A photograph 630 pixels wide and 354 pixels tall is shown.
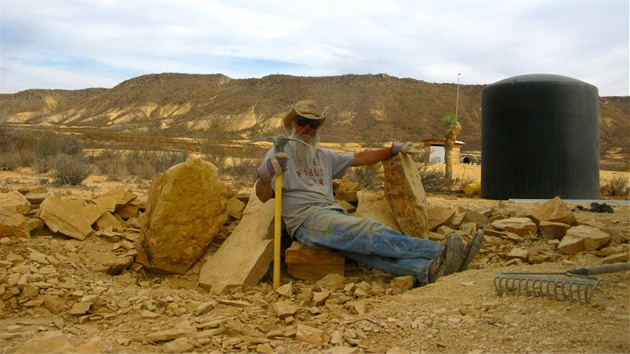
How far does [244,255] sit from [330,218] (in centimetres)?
73

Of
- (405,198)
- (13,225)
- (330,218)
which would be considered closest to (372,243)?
(330,218)

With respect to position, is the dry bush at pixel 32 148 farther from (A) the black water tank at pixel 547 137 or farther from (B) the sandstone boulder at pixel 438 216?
(B) the sandstone boulder at pixel 438 216

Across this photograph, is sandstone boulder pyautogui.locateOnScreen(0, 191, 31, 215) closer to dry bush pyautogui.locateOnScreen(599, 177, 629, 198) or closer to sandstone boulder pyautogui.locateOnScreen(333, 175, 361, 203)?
sandstone boulder pyautogui.locateOnScreen(333, 175, 361, 203)

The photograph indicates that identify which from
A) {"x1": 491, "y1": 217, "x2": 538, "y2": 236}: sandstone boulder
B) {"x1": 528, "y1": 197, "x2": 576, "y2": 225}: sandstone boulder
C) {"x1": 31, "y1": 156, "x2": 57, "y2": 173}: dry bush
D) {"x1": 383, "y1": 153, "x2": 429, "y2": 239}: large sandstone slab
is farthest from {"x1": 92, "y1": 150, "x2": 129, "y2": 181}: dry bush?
{"x1": 528, "y1": 197, "x2": 576, "y2": 225}: sandstone boulder

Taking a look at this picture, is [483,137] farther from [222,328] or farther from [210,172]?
[222,328]

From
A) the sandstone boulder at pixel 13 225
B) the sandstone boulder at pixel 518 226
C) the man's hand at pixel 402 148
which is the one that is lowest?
the sandstone boulder at pixel 518 226

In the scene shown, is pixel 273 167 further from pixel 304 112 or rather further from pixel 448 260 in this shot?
pixel 448 260

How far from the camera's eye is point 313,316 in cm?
339

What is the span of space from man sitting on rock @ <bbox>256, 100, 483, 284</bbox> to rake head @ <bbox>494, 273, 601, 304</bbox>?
1.87 feet

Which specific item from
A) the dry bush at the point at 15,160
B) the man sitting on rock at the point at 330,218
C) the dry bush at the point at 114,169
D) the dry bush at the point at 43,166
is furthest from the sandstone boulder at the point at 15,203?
the dry bush at the point at 15,160

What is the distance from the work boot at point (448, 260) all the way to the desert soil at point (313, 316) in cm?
11

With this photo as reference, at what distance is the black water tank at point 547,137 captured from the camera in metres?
8.73

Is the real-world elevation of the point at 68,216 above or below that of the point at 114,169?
below

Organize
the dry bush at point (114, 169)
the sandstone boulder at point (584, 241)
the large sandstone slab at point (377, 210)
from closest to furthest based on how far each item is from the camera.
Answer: the sandstone boulder at point (584, 241), the large sandstone slab at point (377, 210), the dry bush at point (114, 169)
